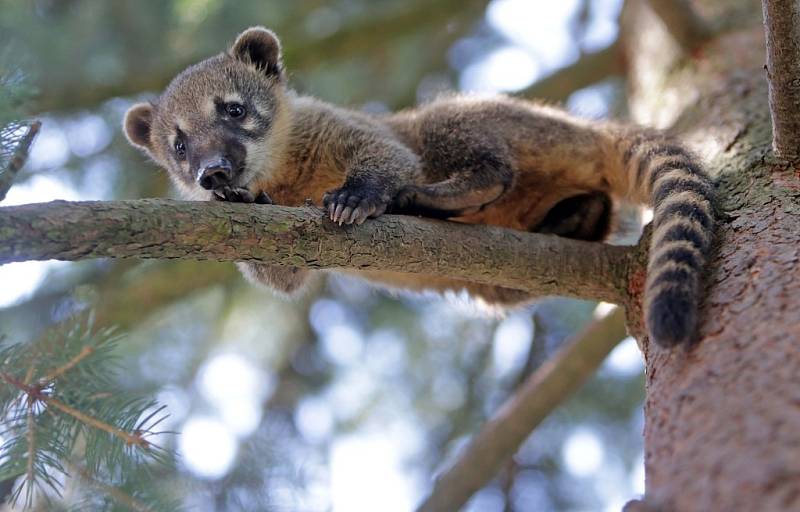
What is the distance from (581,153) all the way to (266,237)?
7.31 feet

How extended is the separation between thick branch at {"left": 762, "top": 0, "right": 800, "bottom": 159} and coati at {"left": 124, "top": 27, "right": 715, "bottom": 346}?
2.12 feet

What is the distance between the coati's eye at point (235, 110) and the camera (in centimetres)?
482

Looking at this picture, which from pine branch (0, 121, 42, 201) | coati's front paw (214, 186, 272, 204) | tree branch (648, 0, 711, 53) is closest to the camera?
pine branch (0, 121, 42, 201)

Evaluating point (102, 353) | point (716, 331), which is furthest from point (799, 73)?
point (102, 353)

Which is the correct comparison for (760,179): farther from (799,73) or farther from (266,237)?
(266,237)

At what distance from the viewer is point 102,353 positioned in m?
3.41

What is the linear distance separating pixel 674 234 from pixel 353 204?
1.30 metres

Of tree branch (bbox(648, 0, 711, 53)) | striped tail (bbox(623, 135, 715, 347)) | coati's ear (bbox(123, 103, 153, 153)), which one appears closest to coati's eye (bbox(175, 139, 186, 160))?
coati's ear (bbox(123, 103, 153, 153))

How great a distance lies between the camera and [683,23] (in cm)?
561

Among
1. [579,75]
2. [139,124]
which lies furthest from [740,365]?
[579,75]

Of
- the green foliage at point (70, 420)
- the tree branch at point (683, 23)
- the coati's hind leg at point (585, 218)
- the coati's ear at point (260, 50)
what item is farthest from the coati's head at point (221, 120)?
the tree branch at point (683, 23)

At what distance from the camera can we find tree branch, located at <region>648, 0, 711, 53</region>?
560cm

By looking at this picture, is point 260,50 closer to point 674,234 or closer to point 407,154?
point 407,154

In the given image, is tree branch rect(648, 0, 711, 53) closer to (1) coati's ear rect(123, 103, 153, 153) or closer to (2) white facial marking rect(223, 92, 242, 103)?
(2) white facial marking rect(223, 92, 242, 103)
